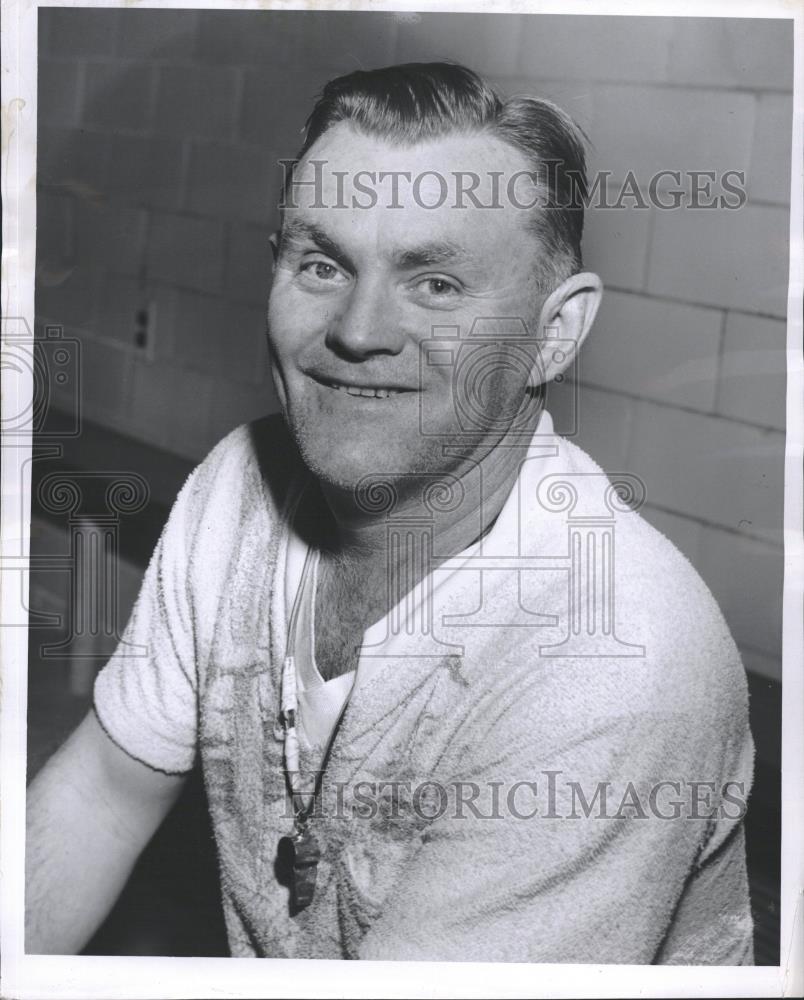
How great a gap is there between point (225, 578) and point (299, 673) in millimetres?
119

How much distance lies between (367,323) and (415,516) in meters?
0.18

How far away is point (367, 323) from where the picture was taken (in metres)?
0.91

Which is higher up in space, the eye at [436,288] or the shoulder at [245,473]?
the eye at [436,288]

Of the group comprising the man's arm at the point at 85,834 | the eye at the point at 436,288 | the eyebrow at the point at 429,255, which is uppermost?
the eyebrow at the point at 429,255

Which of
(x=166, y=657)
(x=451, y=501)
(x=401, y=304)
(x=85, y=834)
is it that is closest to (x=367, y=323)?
(x=401, y=304)

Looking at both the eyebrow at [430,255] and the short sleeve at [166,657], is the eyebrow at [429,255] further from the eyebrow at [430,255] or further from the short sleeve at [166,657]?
the short sleeve at [166,657]

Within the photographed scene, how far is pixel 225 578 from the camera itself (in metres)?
1.03

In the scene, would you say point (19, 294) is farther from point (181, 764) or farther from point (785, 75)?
point (785, 75)

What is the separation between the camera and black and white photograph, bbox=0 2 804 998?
934mm

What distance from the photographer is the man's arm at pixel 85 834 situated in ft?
3.39

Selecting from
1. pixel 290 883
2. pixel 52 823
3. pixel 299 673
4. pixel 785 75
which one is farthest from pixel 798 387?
pixel 52 823

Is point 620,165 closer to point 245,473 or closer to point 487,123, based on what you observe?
point 487,123

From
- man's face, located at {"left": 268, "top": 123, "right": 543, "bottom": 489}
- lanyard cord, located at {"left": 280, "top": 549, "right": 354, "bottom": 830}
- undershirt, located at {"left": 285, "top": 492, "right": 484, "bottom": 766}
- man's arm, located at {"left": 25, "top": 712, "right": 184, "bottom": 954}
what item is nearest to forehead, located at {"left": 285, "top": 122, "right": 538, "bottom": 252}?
man's face, located at {"left": 268, "top": 123, "right": 543, "bottom": 489}

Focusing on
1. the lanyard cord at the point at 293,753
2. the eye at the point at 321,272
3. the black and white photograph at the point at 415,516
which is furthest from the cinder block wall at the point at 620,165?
the lanyard cord at the point at 293,753
